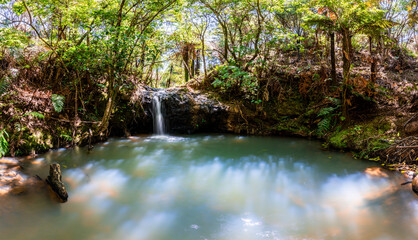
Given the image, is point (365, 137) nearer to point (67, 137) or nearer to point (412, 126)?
point (412, 126)

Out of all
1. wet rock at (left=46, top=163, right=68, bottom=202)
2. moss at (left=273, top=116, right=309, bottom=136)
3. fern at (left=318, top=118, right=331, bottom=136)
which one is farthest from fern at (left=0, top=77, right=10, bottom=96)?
fern at (left=318, top=118, right=331, bottom=136)

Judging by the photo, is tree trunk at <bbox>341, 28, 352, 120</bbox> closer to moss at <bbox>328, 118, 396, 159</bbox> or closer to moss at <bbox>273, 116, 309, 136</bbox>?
moss at <bbox>328, 118, 396, 159</bbox>

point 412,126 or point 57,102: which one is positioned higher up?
point 57,102

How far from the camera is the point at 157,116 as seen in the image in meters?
9.00

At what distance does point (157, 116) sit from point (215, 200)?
6022 mm

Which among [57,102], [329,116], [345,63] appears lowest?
[329,116]

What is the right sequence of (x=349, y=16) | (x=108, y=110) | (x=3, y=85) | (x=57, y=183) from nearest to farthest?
(x=57, y=183), (x=3, y=85), (x=349, y=16), (x=108, y=110)

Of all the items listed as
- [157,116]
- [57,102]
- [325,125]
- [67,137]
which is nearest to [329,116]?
[325,125]

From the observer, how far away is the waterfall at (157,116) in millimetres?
8953

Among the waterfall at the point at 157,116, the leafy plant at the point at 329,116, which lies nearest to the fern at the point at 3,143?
the waterfall at the point at 157,116

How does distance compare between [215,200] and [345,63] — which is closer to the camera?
[215,200]

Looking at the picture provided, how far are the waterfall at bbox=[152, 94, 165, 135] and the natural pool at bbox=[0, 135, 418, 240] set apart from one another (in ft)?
9.60

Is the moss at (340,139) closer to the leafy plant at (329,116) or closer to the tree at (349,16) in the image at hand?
the leafy plant at (329,116)

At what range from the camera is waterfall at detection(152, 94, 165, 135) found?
8953 mm
